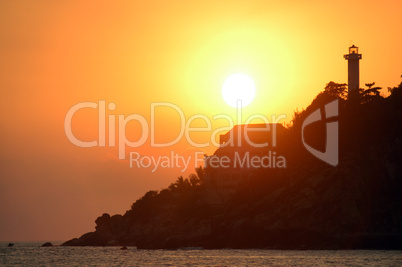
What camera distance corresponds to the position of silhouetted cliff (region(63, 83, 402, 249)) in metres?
114

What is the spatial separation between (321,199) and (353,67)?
29.0 m

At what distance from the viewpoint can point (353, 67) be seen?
134625 millimetres

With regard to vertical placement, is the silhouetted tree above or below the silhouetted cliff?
above

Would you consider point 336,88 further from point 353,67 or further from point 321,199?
point 321,199

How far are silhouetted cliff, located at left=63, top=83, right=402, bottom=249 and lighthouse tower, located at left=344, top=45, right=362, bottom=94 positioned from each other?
276cm

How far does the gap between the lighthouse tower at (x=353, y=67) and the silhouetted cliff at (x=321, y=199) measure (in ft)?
9.04

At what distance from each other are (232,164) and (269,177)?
54.9 feet

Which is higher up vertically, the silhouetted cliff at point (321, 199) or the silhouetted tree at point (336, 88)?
the silhouetted tree at point (336, 88)

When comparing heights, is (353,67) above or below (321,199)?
above

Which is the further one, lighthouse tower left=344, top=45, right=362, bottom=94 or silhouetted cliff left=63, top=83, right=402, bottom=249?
lighthouse tower left=344, top=45, right=362, bottom=94

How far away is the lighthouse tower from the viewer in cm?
13200

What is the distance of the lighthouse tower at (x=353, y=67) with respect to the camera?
5197 inches

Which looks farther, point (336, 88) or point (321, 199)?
point (336, 88)

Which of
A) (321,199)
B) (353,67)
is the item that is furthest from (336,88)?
(321,199)
